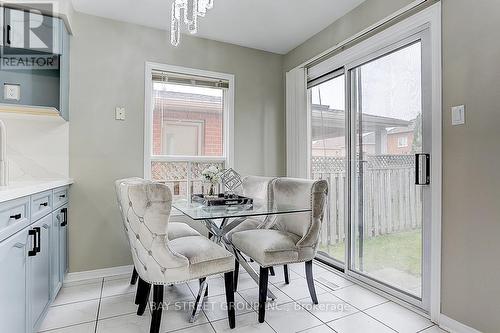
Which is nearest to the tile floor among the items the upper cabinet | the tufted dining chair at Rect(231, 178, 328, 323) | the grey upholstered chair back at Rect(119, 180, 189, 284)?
the tufted dining chair at Rect(231, 178, 328, 323)

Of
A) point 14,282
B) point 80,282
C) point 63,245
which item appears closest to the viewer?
point 14,282

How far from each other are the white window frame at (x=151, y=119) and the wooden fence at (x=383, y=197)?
1196mm

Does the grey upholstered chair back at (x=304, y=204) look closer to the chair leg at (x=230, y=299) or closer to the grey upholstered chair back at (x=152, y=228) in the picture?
the chair leg at (x=230, y=299)

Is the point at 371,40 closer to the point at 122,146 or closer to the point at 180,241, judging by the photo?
the point at 180,241

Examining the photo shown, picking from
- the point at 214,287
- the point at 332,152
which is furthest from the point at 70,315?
the point at 332,152

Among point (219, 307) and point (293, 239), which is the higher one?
point (293, 239)

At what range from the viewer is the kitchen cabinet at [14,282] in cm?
119

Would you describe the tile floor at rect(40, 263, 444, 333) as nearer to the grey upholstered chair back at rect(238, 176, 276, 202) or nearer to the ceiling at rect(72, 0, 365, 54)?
the grey upholstered chair back at rect(238, 176, 276, 202)

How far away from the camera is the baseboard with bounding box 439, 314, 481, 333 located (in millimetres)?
1707

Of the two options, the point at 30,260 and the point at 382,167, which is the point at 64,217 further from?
the point at 382,167

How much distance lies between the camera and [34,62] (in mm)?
2414

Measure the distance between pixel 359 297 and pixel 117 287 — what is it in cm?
208

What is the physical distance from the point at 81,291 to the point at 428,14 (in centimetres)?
347

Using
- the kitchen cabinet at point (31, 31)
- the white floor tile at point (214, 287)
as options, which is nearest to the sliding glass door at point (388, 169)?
the white floor tile at point (214, 287)
